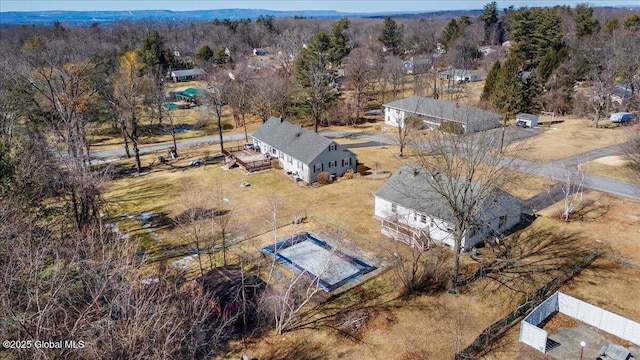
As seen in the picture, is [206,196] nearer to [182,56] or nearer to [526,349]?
[526,349]

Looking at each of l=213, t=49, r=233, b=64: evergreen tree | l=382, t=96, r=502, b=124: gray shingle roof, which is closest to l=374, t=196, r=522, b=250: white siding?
l=382, t=96, r=502, b=124: gray shingle roof

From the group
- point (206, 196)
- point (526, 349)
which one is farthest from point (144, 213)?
point (526, 349)

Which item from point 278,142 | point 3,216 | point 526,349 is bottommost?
point 526,349

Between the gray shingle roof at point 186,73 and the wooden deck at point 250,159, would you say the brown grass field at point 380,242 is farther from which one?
the gray shingle roof at point 186,73

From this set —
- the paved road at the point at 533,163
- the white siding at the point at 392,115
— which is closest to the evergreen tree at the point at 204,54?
the paved road at the point at 533,163

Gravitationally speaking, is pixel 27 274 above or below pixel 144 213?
above

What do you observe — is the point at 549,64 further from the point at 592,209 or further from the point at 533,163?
the point at 592,209

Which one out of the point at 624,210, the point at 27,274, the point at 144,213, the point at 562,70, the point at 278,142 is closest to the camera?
the point at 27,274
